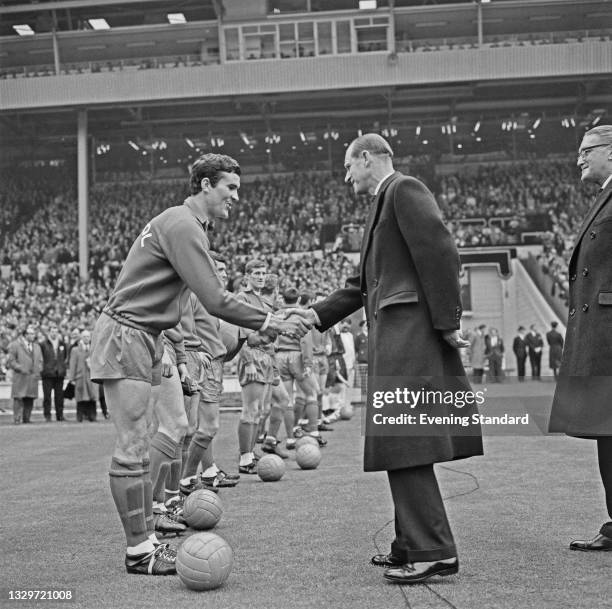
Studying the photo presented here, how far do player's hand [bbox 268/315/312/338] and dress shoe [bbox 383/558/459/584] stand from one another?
1503 mm

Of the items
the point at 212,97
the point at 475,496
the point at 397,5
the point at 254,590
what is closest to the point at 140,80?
the point at 212,97

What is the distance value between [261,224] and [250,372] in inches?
1315

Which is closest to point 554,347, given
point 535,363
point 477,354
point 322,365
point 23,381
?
point 535,363

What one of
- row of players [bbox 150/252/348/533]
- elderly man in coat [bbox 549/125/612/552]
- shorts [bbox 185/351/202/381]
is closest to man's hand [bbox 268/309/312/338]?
row of players [bbox 150/252/348/533]

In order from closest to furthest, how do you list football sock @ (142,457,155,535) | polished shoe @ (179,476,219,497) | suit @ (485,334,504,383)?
1. football sock @ (142,457,155,535)
2. polished shoe @ (179,476,219,497)
3. suit @ (485,334,504,383)

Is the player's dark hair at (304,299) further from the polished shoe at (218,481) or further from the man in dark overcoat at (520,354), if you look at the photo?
the man in dark overcoat at (520,354)

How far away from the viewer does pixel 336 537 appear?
6.29 m

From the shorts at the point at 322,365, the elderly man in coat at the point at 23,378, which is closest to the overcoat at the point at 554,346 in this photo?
the shorts at the point at 322,365

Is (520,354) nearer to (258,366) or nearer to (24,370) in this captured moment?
(24,370)

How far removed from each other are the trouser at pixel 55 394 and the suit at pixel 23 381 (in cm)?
47

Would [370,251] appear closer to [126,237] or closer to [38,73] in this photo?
[126,237]

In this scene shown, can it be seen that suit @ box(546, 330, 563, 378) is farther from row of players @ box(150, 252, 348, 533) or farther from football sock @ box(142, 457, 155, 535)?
football sock @ box(142, 457, 155, 535)

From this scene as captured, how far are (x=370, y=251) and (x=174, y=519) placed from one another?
265 cm

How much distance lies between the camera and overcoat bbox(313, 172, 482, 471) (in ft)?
16.1
